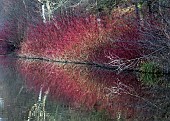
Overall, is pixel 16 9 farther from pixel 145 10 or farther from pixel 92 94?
pixel 92 94

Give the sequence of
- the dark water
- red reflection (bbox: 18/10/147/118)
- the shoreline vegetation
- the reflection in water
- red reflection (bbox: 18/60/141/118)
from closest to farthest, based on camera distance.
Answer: the dark water
the reflection in water
red reflection (bbox: 18/60/141/118)
red reflection (bbox: 18/10/147/118)
the shoreline vegetation

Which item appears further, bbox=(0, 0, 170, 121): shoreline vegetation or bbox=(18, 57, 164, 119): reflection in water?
bbox=(0, 0, 170, 121): shoreline vegetation

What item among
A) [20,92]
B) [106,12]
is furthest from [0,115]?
[106,12]

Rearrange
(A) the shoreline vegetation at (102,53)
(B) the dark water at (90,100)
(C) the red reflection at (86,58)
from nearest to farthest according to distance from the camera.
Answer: (B) the dark water at (90,100), (C) the red reflection at (86,58), (A) the shoreline vegetation at (102,53)

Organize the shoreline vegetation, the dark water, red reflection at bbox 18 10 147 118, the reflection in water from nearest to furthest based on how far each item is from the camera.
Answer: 1. the dark water
2. the reflection in water
3. red reflection at bbox 18 10 147 118
4. the shoreline vegetation

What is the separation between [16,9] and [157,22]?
2917cm

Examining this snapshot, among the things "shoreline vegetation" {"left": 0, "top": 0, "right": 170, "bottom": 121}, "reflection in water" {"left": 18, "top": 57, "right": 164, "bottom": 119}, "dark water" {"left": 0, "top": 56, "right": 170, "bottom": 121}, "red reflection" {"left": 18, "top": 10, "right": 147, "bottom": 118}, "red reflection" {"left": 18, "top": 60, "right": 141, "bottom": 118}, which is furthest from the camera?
"shoreline vegetation" {"left": 0, "top": 0, "right": 170, "bottom": 121}

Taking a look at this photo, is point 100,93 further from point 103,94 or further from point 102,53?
point 102,53

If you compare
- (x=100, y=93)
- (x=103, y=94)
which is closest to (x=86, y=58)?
(x=100, y=93)

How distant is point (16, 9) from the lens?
45.2 m

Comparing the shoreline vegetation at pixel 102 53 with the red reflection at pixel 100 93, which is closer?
the red reflection at pixel 100 93

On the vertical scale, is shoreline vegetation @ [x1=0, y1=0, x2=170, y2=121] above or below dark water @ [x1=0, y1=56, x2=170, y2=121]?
above

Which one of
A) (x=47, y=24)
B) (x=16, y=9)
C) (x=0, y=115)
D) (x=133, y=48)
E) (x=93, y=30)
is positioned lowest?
(x=0, y=115)

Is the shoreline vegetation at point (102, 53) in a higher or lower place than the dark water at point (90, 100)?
higher
